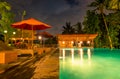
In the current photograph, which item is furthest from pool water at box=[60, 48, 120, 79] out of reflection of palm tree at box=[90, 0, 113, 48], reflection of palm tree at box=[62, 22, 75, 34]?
reflection of palm tree at box=[62, 22, 75, 34]

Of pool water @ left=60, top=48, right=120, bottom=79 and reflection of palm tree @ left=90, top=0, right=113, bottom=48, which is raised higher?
reflection of palm tree @ left=90, top=0, right=113, bottom=48

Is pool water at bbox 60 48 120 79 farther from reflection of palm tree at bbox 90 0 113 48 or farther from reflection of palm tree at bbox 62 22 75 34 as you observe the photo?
reflection of palm tree at bbox 62 22 75 34

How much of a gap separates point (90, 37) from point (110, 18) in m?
8.26

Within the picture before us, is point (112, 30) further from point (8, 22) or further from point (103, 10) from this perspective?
point (8, 22)

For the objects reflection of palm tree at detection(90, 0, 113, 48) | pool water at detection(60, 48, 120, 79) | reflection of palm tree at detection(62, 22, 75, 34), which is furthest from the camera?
reflection of palm tree at detection(62, 22, 75, 34)

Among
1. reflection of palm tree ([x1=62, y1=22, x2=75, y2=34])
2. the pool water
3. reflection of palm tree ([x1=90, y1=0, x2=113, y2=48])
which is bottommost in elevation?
the pool water

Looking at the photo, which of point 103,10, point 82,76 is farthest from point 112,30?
point 82,76

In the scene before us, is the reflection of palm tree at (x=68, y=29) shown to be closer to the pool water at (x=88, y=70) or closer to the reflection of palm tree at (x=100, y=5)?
the reflection of palm tree at (x=100, y=5)

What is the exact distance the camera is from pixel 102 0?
34.9 meters

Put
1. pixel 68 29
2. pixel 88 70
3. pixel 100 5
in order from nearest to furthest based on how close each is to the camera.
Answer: pixel 88 70
pixel 100 5
pixel 68 29

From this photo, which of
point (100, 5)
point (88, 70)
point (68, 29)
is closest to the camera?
point (88, 70)

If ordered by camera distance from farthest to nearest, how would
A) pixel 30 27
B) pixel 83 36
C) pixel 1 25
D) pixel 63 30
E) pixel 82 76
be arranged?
pixel 63 30, pixel 1 25, pixel 83 36, pixel 30 27, pixel 82 76

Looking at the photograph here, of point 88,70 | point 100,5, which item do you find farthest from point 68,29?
point 88,70

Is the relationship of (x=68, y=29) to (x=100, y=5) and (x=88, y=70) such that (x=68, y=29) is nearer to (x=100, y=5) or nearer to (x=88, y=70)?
(x=100, y=5)
